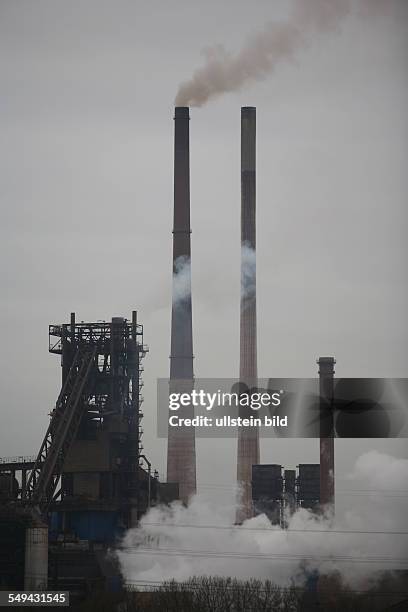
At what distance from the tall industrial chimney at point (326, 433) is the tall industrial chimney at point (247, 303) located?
3.88 m

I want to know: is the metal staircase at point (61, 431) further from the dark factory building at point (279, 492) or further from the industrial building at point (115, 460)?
the dark factory building at point (279, 492)

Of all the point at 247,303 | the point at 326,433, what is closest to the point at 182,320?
the point at 247,303

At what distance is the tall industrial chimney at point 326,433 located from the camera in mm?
63219

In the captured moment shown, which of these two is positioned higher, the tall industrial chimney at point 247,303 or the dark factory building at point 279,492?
the tall industrial chimney at point 247,303

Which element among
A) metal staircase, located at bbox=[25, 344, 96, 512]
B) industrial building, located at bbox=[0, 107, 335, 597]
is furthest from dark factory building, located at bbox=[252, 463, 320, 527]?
metal staircase, located at bbox=[25, 344, 96, 512]

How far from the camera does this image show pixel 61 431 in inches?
2347

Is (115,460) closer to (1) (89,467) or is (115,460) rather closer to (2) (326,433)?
(1) (89,467)

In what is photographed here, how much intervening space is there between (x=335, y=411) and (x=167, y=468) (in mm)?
9583

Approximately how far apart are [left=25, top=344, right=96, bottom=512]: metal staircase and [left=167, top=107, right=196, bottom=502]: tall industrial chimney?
20.9ft

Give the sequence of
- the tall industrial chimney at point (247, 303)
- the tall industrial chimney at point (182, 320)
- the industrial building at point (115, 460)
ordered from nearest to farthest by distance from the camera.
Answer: the industrial building at point (115, 460)
the tall industrial chimney at point (182, 320)
the tall industrial chimney at point (247, 303)

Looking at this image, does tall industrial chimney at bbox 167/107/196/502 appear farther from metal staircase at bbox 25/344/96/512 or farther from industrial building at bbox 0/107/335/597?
metal staircase at bbox 25/344/96/512

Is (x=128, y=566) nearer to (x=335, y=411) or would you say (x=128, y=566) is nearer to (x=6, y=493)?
(x=6, y=493)

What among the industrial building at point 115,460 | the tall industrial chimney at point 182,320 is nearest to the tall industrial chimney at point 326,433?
the industrial building at point 115,460

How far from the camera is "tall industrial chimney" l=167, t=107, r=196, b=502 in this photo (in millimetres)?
66062
